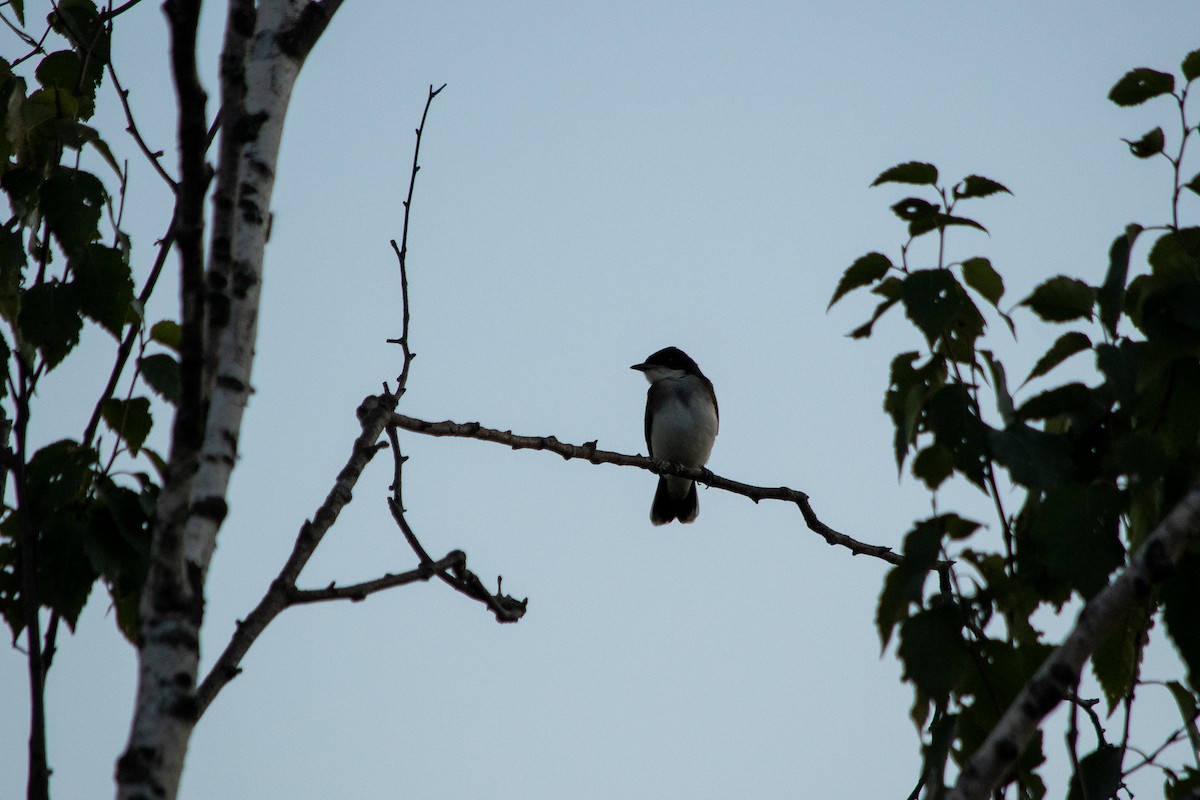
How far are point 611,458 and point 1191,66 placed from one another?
3115 millimetres

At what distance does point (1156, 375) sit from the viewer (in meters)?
3.00

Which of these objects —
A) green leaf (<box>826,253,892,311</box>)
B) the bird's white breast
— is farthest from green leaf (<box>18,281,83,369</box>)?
the bird's white breast

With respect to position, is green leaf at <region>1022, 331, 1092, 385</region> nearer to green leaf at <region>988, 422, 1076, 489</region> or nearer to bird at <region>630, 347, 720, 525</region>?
green leaf at <region>988, 422, 1076, 489</region>

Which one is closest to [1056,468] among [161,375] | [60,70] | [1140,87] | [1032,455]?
[1032,455]

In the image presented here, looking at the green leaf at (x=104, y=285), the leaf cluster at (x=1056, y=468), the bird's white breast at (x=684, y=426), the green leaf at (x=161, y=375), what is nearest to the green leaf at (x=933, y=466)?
the leaf cluster at (x=1056, y=468)

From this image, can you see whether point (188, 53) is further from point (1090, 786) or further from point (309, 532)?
point (1090, 786)

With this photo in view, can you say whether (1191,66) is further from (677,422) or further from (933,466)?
(677,422)

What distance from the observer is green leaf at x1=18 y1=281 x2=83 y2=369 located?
11.9ft

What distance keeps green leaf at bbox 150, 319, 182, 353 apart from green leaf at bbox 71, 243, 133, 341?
101mm

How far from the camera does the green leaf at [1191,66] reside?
3.24m

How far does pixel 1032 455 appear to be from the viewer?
9.58 feet

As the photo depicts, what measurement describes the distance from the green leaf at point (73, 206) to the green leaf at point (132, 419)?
0.49 meters

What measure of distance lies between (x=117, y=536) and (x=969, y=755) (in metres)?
2.30

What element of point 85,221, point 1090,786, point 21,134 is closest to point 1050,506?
point 1090,786
